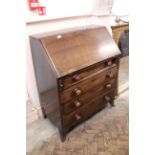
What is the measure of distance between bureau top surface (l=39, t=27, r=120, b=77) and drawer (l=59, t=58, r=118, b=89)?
5 centimetres

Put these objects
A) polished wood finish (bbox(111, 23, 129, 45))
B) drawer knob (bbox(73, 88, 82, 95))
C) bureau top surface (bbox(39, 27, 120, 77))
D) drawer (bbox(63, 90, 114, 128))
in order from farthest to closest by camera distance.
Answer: polished wood finish (bbox(111, 23, 129, 45)) → drawer (bbox(63, 90, 114, 128)) → drawer knob (bbox(73, 88, 82, 95)) → bureau top surface (bbox(39, 27, 120, 77))

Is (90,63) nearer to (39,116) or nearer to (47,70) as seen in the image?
(47,70)

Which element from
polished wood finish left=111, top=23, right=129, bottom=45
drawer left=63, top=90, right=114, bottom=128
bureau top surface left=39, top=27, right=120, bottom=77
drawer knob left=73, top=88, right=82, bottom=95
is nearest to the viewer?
bureau top surface left=39, top=27, right=120, bottom=77

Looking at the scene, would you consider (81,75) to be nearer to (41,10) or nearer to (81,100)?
(81,100)

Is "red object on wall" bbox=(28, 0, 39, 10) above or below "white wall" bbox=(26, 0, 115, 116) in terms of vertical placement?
above

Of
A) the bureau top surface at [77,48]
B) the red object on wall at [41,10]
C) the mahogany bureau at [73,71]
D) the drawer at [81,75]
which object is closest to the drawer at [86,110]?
the mahogany bureau at [73,71]

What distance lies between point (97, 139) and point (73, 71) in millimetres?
844

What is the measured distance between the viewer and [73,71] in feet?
4.87

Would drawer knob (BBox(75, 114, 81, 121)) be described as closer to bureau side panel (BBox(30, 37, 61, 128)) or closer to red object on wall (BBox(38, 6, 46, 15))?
bureau side panel (BBox(30, 37, 61, 128))

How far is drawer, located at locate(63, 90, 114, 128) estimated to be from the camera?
1705 millimetres

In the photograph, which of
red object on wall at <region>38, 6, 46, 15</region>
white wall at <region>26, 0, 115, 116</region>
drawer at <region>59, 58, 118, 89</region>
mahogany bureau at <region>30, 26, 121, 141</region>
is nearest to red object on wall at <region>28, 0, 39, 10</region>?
red object on wall at <region>38, 6, 46, 15</region>

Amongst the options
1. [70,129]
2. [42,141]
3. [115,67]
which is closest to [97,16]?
[115,67]
